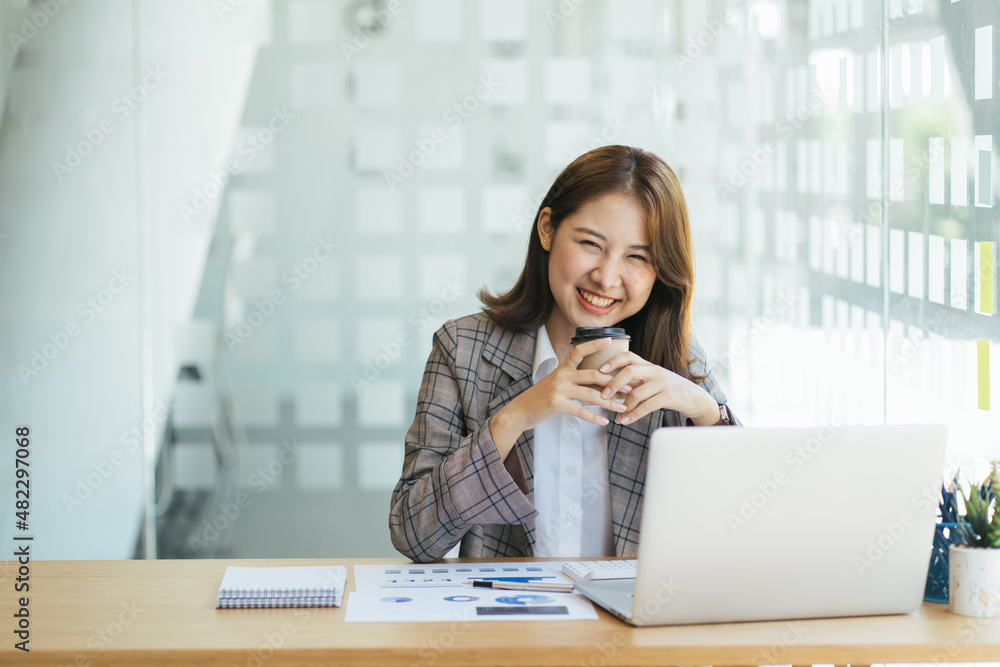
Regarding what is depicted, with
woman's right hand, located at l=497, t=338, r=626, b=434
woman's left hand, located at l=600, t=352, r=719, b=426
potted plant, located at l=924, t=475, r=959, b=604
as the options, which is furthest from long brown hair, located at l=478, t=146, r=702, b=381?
potted plant, located at l=924, t=475, r=959, b=604

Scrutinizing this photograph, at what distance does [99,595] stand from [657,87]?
2.45 meters

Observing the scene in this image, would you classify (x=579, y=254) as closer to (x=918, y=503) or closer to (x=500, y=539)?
(x=500, y=539)

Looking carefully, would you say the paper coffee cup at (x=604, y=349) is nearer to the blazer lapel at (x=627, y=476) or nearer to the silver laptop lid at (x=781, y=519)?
the blazer lapel at (x=627, y=476)

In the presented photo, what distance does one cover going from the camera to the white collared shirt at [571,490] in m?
1.84

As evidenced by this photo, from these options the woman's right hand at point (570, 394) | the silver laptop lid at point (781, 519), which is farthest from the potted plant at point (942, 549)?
the woman's right hand at point (570, 394)

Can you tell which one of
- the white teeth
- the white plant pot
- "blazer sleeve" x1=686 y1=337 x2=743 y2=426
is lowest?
the white plant pot

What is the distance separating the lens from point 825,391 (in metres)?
3.35

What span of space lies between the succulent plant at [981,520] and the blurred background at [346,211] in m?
1.88

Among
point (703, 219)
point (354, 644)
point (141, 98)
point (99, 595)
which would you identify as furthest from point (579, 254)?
point (141, 98)

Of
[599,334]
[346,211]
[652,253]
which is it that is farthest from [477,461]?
[346,211]

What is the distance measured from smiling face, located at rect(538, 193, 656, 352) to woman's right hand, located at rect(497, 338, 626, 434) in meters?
0.25

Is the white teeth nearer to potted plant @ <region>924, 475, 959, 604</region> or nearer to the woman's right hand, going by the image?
the woman's right hand

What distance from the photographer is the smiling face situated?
1.80 m

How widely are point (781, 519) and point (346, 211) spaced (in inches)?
89.2
